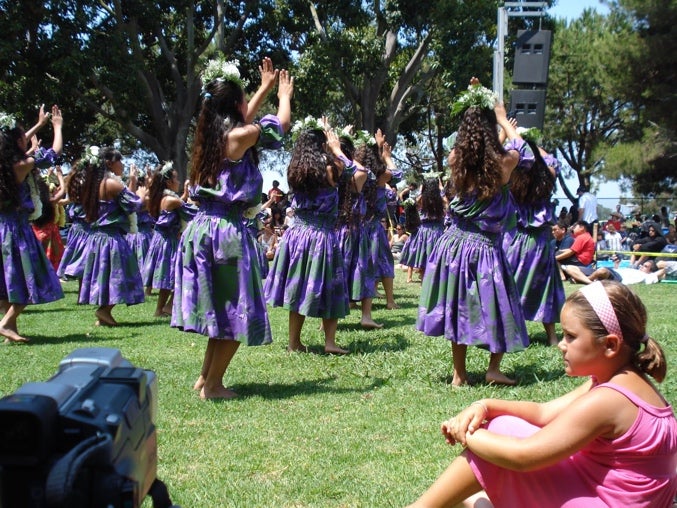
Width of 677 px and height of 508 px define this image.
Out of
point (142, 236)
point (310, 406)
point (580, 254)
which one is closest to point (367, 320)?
point (310, 406)

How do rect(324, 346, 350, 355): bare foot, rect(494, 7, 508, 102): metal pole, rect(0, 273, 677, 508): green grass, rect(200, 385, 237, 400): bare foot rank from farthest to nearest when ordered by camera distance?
rect(494, 7, 508, 102): metal pole < rect(324, 346, 350, 355): bare foot < rect(200, 385, 237, 400): bare foot < rect(0, 273, 677, 508): green grass

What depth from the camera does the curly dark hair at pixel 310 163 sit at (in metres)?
7.06

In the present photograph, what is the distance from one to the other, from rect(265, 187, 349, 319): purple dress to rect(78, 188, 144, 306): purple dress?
259 cm

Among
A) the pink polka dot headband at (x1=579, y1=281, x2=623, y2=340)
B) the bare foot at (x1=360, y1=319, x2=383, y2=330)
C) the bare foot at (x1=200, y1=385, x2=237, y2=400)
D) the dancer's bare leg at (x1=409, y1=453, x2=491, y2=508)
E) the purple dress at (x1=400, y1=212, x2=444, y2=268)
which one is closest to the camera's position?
the pink polka dot headband at (x1=579, y1=281, x2=623, y2=340)

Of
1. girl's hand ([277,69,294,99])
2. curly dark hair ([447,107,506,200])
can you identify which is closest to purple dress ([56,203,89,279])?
girl's hand ([277,69,294,99])

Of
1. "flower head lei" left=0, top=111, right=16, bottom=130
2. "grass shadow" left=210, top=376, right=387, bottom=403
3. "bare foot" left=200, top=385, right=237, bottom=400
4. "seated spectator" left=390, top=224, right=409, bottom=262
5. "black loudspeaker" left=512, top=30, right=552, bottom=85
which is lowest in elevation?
"seated spectator" left=390, top=224, right=409, bottom=262

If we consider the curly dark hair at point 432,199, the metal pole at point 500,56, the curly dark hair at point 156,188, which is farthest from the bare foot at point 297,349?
the metal pole at point 500,56

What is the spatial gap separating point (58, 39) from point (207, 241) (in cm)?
1672

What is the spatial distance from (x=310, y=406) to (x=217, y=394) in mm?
678

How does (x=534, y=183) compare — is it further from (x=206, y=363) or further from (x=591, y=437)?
(x=591, y=437)

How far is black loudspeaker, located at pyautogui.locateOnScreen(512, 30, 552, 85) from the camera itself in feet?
41.4

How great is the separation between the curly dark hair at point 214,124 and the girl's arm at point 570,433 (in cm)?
312

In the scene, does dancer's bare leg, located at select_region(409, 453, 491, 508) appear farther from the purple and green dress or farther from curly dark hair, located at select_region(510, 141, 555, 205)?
curly dark hair, located at select_region(510, 141, 555, 205)

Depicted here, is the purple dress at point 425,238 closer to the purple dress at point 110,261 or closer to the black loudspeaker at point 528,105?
the black loudspeaker at point 528,105
